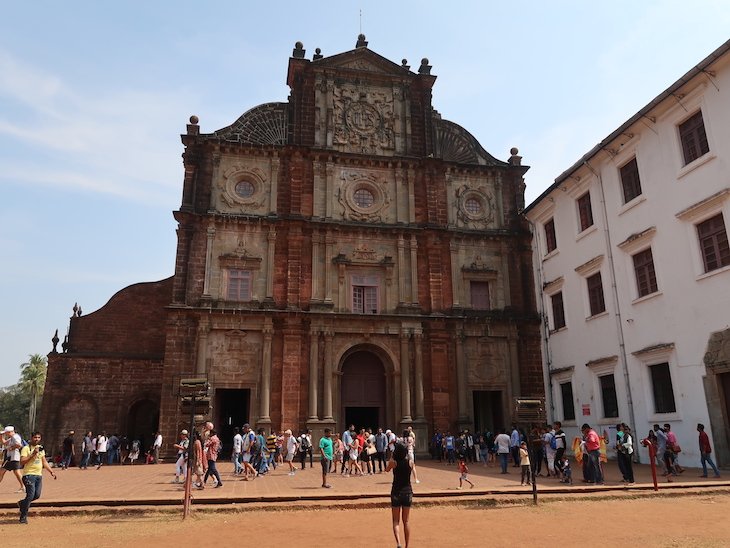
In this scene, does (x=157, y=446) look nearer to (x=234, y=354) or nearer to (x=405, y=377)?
(x=234, y=354)

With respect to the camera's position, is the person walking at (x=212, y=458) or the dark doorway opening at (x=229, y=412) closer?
the person walking at (x=212, y=458)

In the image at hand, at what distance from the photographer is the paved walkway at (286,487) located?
11883mm

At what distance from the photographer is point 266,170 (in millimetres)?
26500

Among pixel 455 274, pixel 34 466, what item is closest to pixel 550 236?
pixel 455 274

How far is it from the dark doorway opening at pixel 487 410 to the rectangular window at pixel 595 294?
7016 millimetres

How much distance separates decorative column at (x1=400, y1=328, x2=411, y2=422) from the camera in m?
24.0

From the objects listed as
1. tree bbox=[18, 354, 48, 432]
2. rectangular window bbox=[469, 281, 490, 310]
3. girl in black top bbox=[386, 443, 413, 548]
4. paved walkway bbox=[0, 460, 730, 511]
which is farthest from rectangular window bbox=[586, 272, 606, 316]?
tree bbox=[18, 354, 48, 432]

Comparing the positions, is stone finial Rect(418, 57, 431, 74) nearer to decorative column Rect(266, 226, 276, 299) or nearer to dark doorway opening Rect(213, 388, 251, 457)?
decorative column Rect(266, 226, 276, 299)

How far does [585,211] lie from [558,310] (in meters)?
4.51

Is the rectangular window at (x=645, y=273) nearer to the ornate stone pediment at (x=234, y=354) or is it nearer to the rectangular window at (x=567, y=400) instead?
the rectangular window at (x=567, y=400)

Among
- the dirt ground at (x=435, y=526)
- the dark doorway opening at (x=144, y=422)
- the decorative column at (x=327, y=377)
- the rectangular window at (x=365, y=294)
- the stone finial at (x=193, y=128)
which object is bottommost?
the dirt ground at (x=435, y=526)

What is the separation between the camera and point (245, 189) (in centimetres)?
2625

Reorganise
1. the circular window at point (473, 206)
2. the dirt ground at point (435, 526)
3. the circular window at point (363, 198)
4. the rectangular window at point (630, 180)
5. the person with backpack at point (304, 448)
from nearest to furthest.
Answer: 1. the dirt ground at point (435, 526)
2. the rectangular window at point (630, 180)
3. the person with backpack at point (304, 448)
4. the circular window at point (363, 198)
5. the circular window at point (473, 206)

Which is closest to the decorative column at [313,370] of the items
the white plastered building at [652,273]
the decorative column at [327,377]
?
the decorative column at [327,377]
